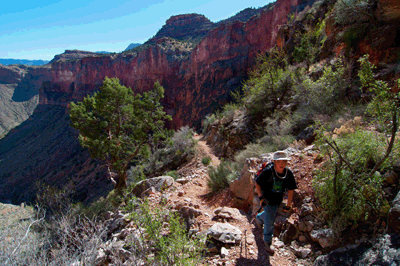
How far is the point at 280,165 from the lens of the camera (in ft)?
9.64

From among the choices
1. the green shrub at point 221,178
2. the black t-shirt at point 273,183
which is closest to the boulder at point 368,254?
the black t-shirt at point 273,183

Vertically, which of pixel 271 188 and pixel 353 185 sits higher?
pixel 353 185

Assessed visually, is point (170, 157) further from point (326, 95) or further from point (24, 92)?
point (24, 92)

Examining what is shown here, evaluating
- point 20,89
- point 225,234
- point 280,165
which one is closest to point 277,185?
point 280,165

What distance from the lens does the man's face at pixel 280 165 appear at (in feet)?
9.54

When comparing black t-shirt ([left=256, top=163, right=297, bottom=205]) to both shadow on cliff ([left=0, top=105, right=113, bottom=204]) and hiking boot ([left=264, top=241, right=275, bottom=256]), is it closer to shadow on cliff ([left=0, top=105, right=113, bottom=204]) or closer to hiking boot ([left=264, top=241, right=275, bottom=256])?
hiking boot ([left=264, top=241, right=275, bottom=256])

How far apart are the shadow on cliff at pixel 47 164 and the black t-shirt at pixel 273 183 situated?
19.7 metres

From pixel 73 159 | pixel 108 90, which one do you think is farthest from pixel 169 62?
pixel 108 90

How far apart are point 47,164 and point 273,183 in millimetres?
41325

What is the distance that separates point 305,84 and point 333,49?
2414mm

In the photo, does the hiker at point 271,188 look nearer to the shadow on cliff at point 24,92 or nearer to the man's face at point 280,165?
the man's face at point 280,165

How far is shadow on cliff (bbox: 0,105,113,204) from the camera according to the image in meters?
26.2

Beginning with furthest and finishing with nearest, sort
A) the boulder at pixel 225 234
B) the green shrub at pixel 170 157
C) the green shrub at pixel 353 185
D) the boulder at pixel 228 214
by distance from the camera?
the green shrub at pixel 170 157
the boulder at pixel 228 214
the boulder at pixel 225 234
the green shrub at pixel 353 185

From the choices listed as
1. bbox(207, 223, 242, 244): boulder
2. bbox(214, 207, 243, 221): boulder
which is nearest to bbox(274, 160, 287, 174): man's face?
bbox(207, 223, 242, 244): boulder
